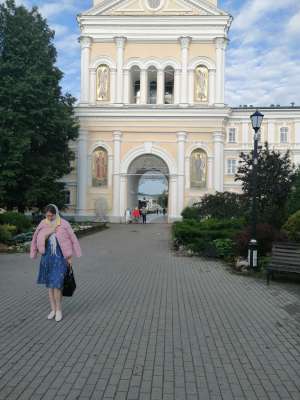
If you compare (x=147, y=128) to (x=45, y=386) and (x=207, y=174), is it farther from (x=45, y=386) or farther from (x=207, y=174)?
(x=45, y=386)

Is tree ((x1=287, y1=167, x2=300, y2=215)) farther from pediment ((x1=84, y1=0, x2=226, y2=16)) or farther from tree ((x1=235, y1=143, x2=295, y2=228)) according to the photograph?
pediment ((x1=84, y1=0, x2=226, y2=16))

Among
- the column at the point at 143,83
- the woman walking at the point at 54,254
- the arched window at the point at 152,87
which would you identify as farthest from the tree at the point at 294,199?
the arched window at the point at 152,87

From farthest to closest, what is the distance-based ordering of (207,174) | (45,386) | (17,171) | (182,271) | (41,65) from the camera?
(207,174) → (41,65) → (17,171) → (182,271) → (45,386)

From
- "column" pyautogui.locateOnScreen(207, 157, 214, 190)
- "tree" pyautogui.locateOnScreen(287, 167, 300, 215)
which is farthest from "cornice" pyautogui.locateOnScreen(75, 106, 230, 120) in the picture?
"tree" pyautogui.locateOnScreen(287, 167, 300, 215)

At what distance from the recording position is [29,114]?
31.9m

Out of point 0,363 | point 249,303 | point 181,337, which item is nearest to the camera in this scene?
point 0,363

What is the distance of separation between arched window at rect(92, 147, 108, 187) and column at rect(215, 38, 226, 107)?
487 inches

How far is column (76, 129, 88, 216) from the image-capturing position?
1750 inches

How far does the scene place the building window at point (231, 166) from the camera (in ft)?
156

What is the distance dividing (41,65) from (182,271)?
24773mm

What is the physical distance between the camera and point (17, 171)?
3028 centimetres

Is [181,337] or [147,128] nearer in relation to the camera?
[181,337]

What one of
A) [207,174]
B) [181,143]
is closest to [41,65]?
[181,143]

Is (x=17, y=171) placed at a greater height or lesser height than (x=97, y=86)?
lesser
